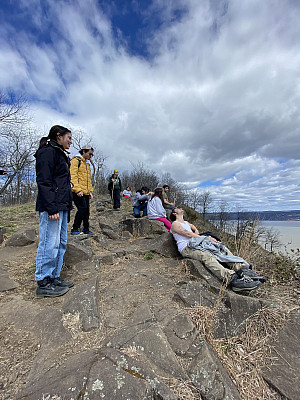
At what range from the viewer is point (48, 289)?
8.58 feet

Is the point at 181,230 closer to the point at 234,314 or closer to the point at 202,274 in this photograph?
the point at 202,274

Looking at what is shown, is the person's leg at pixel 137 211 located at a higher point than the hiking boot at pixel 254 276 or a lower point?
higher

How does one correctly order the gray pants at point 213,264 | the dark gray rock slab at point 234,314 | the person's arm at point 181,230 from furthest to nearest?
the person's arm at point 181,230, the gray pants at point 213,264, the dark gray rock slab at point 234,314

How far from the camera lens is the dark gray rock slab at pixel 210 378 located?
1.64 m

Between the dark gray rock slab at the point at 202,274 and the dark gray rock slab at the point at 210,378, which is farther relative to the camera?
the dark gray rock slab at the point at 202,274

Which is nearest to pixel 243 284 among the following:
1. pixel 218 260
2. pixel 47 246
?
pixel 218 260

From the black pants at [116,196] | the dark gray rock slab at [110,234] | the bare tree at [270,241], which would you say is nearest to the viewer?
the dark gray rock slab at [110,234]

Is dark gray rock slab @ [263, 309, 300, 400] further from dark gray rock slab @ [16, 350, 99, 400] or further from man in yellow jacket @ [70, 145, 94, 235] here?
man in yellow jacket @ [70, 145, 94, 235]

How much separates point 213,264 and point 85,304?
2.22 m

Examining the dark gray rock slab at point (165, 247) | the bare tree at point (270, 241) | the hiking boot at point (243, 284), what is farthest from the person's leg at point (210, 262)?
the bare tree at point (270, 241)

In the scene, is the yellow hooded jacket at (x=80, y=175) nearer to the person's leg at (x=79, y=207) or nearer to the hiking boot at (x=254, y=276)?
the person's leg at (x=79, y=207)

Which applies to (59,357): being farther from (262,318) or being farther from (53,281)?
(262,318)

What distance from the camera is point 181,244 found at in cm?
423

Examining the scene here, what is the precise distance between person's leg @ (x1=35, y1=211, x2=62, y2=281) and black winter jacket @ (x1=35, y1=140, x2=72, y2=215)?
0.58 ft
